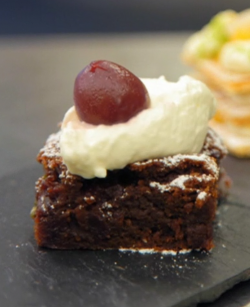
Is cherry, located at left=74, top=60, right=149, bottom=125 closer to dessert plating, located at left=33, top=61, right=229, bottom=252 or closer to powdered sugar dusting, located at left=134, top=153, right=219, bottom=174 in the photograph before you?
dessert plating, located at left=33, top=61, right=229, bottom=252

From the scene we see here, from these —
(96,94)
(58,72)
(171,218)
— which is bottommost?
(58,72)

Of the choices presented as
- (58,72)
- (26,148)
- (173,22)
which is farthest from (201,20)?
(26,148)

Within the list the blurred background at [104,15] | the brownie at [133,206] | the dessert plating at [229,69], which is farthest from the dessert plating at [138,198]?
the blurred background at [104,15]

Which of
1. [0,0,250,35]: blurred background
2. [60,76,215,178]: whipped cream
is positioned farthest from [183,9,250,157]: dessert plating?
[0,0,250,35]: blurred background

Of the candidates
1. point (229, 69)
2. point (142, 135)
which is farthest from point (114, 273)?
point (229, 69)

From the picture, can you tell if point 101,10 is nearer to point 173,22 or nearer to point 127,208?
point 173,22

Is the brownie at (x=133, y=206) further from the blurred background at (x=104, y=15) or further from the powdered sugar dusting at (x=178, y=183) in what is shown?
the blurred background at (x=104, y=15)
